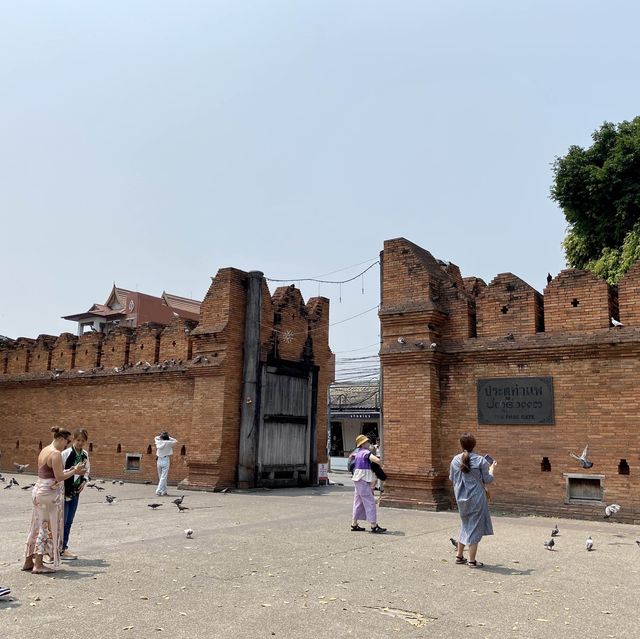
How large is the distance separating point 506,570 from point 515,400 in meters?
5.32

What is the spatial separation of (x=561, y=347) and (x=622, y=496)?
2766mm

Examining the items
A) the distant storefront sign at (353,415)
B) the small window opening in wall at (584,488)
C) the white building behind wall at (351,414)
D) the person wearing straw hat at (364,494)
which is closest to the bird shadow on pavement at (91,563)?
the person wearing straw hat at (364,494)

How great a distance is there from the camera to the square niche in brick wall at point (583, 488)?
10547 mm

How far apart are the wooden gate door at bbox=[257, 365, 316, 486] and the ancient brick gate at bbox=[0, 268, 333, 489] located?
47 mm

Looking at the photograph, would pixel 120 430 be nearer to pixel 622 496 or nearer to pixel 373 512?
pixel 373 512

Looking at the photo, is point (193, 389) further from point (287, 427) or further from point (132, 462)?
point (132, 462)

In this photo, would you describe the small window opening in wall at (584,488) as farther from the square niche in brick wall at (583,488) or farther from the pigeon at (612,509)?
the pigeon at (612,509)

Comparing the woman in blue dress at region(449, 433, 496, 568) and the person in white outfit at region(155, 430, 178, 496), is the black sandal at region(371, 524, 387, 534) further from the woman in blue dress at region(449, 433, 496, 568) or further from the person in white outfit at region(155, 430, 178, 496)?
the person in white outfit at region(155, 430, 178, 496)

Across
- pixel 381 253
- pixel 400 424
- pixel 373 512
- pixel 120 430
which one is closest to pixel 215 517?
pixel 373 512

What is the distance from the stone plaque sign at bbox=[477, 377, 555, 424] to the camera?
1123 cm

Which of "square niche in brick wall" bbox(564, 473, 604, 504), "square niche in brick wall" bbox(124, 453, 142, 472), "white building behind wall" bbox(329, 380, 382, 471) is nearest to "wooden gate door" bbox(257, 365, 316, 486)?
"square niche in brick wall" bbox(124, 453, 142, 472)

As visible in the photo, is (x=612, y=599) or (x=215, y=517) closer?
(x=612, y=599)

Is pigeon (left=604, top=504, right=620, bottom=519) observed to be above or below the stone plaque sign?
below

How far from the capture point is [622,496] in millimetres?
10273
